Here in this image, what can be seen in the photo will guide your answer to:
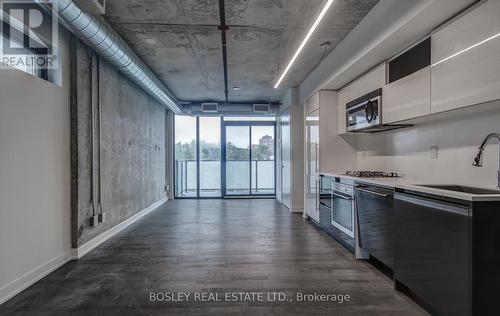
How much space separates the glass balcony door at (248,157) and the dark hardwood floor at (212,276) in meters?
3.78

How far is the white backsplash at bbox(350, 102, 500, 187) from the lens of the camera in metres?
2.19

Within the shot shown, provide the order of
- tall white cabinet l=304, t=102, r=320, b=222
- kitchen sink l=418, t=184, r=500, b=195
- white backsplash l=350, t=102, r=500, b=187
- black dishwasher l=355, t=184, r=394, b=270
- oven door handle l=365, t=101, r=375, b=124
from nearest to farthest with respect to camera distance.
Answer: kitchen sink l=418, t=184, r=500, b=195 → white backsplash l=350, t=102, r=500, b=187 → black dishwasher l=355, t=184, r=394, b=270 → oven door handle l=365, t=101, r=375, b=124 → tall white cabinet l=304, t=102, r=320, b=222

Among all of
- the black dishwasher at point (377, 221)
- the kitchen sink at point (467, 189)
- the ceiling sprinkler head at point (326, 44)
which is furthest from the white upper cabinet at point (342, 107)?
the kitchen sink at point (467, 189)

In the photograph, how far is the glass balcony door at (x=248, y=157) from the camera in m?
8.19

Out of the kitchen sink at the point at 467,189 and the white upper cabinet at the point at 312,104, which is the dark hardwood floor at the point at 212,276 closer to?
the kitchen sink at the point at 467,189

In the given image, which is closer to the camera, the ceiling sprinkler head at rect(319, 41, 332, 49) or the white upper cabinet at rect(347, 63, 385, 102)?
the white upper cabinet at rect(347, 63, 385, 102)

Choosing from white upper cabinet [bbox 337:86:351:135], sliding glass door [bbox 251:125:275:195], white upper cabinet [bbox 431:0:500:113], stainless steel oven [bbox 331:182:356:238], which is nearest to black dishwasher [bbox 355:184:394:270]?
stainless steel oven [bbox 331:182:356:238]

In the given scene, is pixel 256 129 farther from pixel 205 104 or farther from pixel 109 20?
pixel 109 20

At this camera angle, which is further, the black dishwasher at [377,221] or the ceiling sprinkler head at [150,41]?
the ceiling sprinkler head at [150,41]

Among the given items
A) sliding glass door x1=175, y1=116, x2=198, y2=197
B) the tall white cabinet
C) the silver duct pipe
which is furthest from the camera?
sliding glass door x1=175, y1=116, x2=198, y2=197

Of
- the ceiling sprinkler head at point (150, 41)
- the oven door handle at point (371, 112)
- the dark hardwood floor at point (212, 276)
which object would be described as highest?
the ceiling sprinkler head at point (150, 41)

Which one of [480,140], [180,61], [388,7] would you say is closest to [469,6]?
[388,7]

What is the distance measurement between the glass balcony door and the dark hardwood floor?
378cm

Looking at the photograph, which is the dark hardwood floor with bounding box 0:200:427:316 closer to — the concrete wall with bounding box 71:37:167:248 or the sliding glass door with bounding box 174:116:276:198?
the concrete wall with bounding box 71:37:167:248
